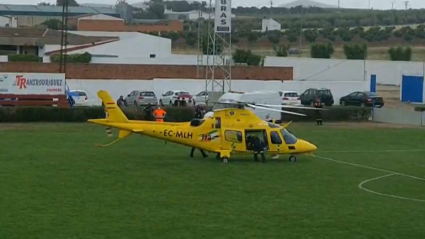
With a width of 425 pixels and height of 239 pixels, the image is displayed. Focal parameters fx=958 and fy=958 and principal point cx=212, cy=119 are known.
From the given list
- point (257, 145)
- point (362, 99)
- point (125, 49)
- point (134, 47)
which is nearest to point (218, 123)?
point (257, 145)

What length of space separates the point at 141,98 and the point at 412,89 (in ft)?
67.0

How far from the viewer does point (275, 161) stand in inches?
1199

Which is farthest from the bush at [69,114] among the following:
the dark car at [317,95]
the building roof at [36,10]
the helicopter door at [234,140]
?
the building roof at [36,10]

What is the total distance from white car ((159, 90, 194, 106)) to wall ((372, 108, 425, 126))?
34.9ft

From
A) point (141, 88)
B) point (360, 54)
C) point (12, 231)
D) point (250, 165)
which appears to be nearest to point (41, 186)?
point (12, 231)

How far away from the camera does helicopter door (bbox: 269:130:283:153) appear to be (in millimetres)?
29797

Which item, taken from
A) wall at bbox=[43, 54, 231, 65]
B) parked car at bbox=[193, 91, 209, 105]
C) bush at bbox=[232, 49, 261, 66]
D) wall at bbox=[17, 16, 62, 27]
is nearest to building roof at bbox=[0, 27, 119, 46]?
wall at bbox=[43, 54, 231, 65]

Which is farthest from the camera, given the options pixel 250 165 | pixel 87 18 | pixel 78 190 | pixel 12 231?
pixel 87 18

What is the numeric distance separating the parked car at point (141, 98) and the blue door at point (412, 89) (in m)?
19.1

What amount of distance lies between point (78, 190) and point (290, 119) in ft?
84.3

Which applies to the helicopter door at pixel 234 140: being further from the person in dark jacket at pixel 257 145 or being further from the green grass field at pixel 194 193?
the green grass field at pixel 194 193

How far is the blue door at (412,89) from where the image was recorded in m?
64.1

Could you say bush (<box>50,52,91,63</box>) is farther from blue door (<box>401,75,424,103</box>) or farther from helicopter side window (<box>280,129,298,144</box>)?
helicopter side window (<box>280,129,298,144</box>)

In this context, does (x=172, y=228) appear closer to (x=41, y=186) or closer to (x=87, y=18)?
(x=41, y=186)
